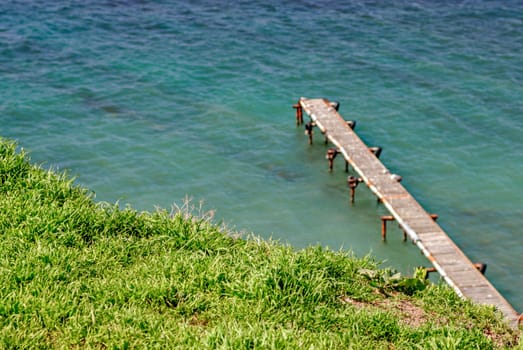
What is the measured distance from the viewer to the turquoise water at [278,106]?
68.3 feet

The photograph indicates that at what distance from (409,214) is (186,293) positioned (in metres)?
9.66

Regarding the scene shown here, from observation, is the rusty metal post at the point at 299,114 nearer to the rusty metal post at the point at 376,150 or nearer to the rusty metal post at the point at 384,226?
the rusty metal post at the point at 376,150

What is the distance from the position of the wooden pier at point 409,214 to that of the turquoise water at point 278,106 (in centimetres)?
93

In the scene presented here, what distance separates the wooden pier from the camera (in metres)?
15.9

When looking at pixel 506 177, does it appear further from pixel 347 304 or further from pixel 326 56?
pixel 347 304

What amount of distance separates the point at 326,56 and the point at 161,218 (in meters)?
18.9

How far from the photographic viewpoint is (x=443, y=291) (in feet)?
40.6

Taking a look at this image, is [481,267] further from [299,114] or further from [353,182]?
[299,114]

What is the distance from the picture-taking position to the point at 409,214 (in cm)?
1897

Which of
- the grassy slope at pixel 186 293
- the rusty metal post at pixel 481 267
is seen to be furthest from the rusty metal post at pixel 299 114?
the grassy slope at pixel 186 293

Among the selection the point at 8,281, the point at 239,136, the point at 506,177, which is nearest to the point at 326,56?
the point at 239,136

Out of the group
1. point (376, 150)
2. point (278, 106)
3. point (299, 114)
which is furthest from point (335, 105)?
point (376, 150)

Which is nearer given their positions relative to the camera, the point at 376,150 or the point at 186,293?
the point at 186,293

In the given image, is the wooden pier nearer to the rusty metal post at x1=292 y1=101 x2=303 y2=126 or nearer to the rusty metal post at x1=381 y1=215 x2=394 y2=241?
the rusty metal post at x1=292 y1=101 x2=303 y2=126
